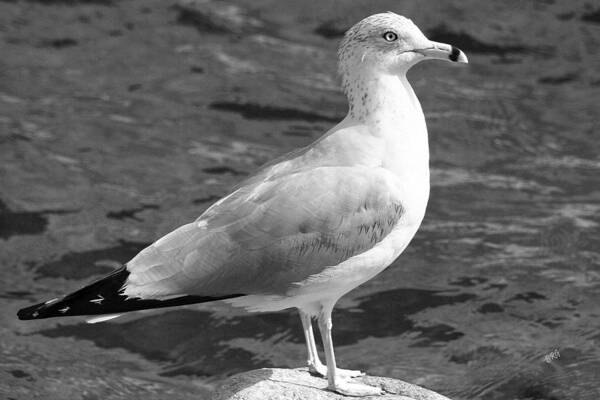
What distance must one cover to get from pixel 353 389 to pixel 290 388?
0.42 metres

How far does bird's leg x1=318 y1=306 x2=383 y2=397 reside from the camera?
7.55 metres

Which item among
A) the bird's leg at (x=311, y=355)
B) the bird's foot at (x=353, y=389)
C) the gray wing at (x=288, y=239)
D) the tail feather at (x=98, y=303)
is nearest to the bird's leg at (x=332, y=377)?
the bird's foot at (x=353, y=389)

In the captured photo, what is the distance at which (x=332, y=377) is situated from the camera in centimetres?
761

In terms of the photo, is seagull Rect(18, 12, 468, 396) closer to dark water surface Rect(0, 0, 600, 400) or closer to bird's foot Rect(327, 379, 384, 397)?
bird's foot Rect(327, 379, 384, 397)

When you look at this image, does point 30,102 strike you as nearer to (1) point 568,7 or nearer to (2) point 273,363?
(2) point 273,363

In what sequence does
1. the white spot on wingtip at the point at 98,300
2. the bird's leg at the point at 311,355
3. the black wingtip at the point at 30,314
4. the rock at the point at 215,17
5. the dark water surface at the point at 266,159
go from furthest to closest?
the rock at the point at 215,17
the dark water surface at the point at 266,159
the bird's leg at the point at 311,355
the black wingtip at the point at 30,314
the white spot on wingtip at the point at 98,300

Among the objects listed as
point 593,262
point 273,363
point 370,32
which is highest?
point 370,32

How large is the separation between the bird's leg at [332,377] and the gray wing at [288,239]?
0.40 meters

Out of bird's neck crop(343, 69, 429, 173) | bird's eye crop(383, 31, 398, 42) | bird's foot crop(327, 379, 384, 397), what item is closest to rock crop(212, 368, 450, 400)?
bird's foot crop(327, 379, 384, 397)

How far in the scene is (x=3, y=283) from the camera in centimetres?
1188

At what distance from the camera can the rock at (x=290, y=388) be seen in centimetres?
755

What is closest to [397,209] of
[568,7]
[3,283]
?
[3,283]

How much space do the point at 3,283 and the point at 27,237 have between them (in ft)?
2.68

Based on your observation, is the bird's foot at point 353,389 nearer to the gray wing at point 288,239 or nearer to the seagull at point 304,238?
the seagull at point 304,238
